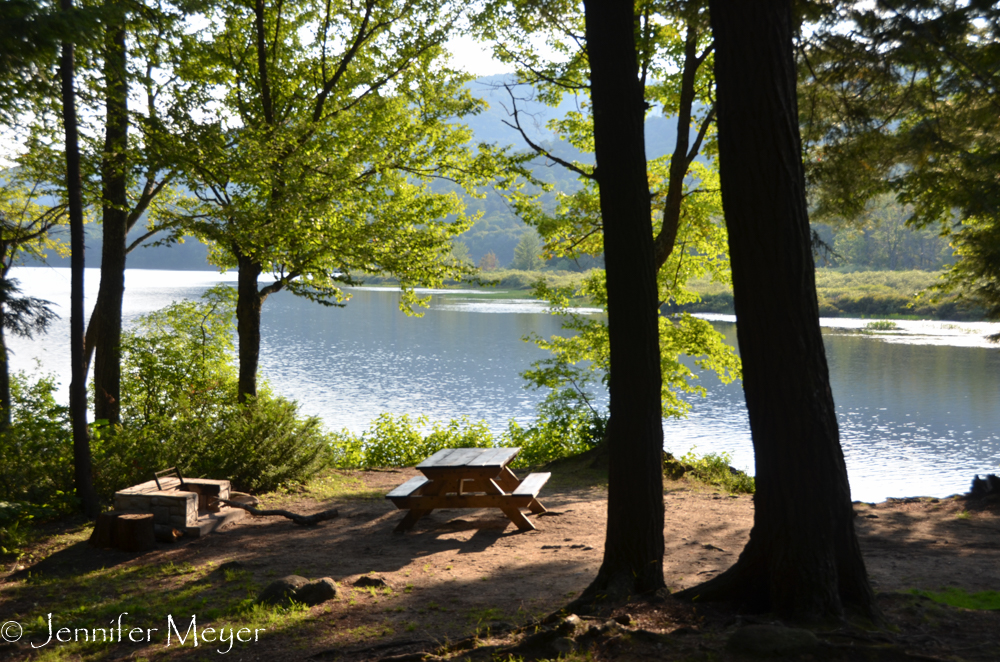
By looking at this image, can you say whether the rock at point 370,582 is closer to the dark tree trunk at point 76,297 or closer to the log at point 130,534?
the log at point 130,534

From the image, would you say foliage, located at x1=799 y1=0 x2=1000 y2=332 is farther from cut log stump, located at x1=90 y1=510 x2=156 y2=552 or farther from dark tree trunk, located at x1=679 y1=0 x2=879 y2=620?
cut log stump, located at x1=90 y1=510 x2=156 y2=552

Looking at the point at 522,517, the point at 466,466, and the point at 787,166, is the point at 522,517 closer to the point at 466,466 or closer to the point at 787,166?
the point at 466,466

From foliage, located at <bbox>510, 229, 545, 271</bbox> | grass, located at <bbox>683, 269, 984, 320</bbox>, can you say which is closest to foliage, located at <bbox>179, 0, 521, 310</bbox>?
grass, located at <bbox>683, 269, 984, 320</bbox>

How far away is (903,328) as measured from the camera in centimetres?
3650

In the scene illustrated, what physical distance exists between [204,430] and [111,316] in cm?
293

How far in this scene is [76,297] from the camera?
6852 mm

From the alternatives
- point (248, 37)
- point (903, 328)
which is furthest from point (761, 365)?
point (903, 328)

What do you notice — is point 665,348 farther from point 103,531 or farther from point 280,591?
point 103,531

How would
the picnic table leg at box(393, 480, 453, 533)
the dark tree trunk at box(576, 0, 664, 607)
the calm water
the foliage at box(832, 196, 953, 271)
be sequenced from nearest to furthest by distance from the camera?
the dark tree trunk at box(576, 0, 664, 607), the picnic table leg at box(393, 480, 453, 533), the calm water, the foliage at box(832, 196, 953, 271)

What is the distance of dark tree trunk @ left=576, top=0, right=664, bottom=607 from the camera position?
13.2 ft

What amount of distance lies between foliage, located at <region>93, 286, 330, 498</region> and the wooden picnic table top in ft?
8.08

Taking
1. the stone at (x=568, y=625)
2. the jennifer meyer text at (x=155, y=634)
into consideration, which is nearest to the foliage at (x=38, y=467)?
the jennifer meyer text at (x=155, y=634)

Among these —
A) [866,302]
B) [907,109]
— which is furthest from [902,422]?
[866,302]

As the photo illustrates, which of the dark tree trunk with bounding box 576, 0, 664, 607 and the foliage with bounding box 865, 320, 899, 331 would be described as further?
the foliage with bounding box 865, 320, 899, 331
